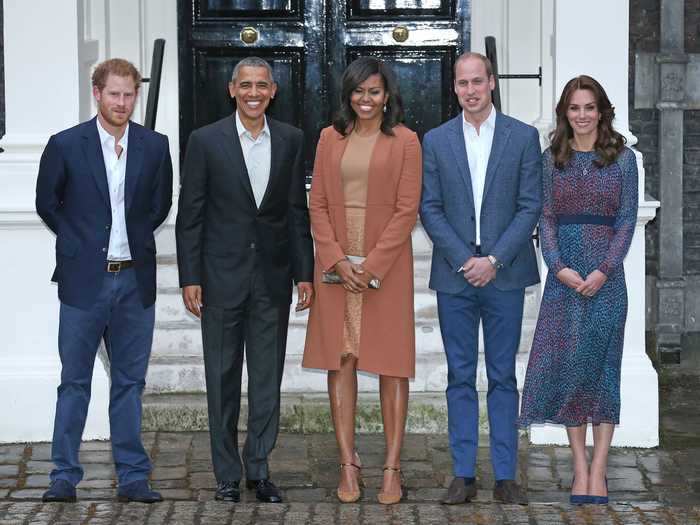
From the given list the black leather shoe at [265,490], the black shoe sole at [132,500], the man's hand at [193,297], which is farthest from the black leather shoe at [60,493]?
the man's hand at [193,297]

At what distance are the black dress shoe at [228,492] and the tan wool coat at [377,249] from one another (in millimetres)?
594

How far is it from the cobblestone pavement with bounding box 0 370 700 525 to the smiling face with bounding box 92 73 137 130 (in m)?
1.59

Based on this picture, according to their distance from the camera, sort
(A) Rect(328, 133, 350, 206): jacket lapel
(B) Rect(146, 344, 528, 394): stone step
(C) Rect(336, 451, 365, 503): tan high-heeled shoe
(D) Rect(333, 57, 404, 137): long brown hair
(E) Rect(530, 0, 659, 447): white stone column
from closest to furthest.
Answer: (D) Rect(333, 57, 404, 137): long brown hair
(A) Rect(328, 133, 350, 206): jacket lapel
(C) Rect(336, 451, 365, 503): tan high-heeled shoe
(E) Rect(530, 0, 659, 447): white stone column
(B) Rect(146, 344, 528, 394): stone step

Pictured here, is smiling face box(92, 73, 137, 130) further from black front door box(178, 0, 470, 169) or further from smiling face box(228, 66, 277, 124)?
black front door box(178, 0, 470, 169)

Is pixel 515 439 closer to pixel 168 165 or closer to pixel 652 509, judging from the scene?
pixel 652 509

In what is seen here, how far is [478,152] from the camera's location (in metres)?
6.59

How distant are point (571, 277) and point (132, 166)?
1.88m

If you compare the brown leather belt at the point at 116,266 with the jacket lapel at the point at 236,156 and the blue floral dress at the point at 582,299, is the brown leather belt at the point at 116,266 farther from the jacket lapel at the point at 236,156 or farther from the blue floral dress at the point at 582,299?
the blue floral dress at the point at 582,299

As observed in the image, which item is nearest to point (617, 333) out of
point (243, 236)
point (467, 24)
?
point (243, 236)

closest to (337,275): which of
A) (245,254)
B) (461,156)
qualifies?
(245,254)

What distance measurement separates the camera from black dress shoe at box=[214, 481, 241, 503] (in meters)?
6.54

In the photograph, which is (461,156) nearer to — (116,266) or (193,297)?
(193,297)

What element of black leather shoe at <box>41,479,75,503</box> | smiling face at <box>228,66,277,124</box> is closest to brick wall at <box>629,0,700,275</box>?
smiling face at <box>228,66,277,124</box>

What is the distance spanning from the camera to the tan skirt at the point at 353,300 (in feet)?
21.4
